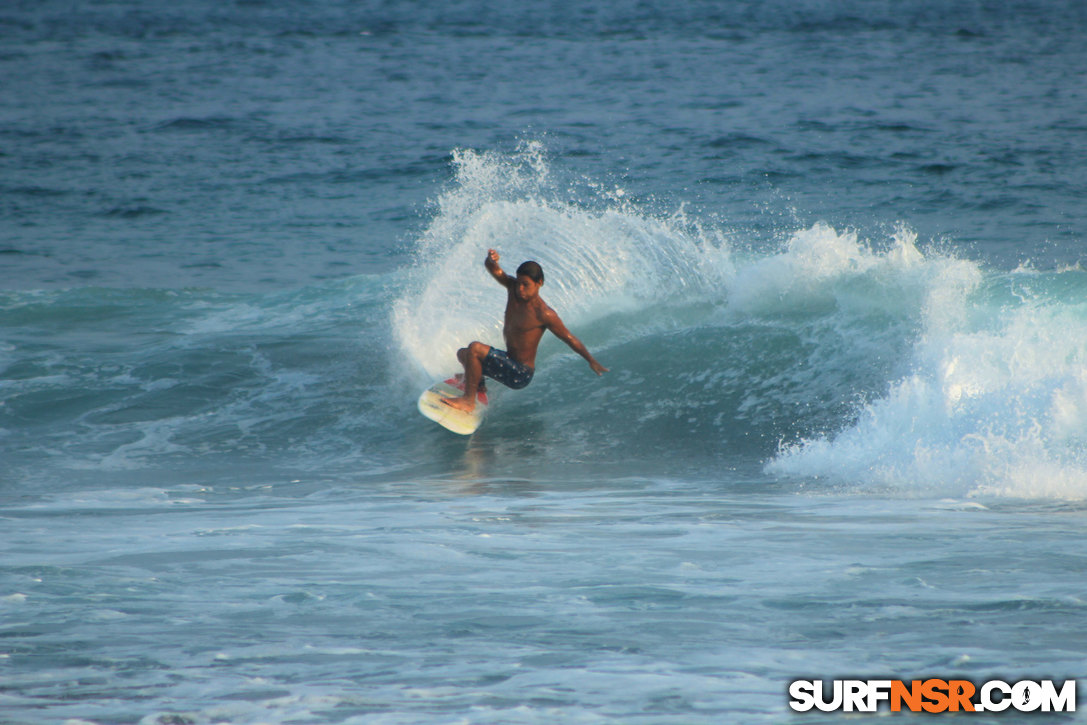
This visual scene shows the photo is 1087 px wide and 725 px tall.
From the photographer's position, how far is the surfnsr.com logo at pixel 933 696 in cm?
365

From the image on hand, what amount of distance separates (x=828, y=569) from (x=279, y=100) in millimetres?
27188

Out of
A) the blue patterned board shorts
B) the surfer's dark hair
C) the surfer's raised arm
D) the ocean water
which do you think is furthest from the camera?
the blue patterned board shorts

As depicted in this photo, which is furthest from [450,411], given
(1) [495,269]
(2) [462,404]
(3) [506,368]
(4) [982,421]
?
(4) [982,421]

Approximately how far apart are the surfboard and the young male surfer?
0.06m

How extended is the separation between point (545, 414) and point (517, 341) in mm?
1152

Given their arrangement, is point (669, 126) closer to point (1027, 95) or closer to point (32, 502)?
point (1027, 95)

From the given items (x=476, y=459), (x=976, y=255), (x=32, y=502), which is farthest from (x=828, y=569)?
(x=976, y=255)

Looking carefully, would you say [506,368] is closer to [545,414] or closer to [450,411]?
[450,411]

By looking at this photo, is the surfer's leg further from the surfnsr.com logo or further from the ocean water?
the surfnsr.com logo

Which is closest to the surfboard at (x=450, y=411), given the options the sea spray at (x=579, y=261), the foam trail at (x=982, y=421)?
the sea spray at (x=579, y=261)

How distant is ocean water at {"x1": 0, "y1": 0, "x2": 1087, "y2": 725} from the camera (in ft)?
13.8

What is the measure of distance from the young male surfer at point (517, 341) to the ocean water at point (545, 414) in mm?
584

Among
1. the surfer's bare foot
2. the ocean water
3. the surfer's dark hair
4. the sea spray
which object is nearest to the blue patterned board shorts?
the surfer's bare foot

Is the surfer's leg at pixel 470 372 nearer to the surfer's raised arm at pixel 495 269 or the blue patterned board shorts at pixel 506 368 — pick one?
the blue patterned board shorts at pixel 506 368
